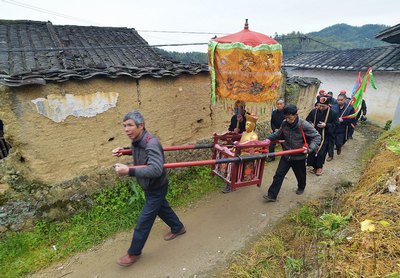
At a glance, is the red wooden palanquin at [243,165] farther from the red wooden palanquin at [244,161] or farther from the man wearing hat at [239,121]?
the man wearing hat at [239,121]

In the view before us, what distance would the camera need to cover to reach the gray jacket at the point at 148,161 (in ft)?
10.2

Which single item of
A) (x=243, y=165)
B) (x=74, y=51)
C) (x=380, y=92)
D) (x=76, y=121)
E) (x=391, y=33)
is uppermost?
(x=391, y=33)

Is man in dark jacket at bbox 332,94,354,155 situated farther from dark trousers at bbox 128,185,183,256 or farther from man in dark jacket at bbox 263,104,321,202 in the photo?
dark trousers at bbox 128,185,183,256

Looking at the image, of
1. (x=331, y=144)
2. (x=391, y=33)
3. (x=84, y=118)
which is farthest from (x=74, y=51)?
(x=391, y=33)

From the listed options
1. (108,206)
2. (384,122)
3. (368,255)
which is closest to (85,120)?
(108,206)

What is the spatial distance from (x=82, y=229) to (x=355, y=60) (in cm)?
1545

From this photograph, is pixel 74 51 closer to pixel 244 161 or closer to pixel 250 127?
pixel 250 127

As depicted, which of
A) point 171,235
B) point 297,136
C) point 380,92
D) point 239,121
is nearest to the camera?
point 171,235

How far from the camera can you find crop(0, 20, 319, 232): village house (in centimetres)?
396

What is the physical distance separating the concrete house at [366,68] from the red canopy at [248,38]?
849 cm

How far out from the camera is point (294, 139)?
4.77 metres

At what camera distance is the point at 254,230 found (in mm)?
4539

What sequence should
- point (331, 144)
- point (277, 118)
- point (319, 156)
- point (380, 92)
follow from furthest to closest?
point (380, 92), point (331, 144), point (277, 118), point (319, 156)

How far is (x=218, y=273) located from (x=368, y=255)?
7.23ft
